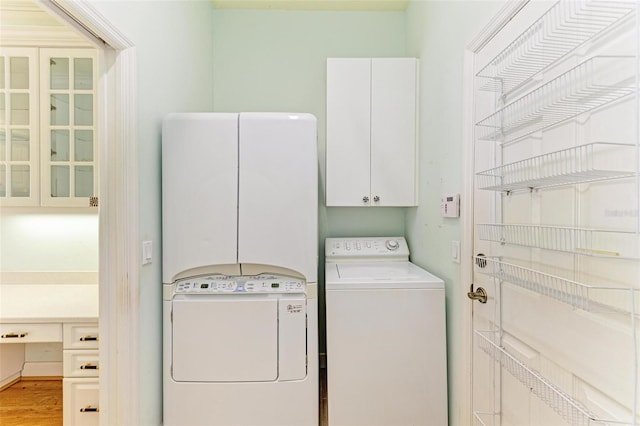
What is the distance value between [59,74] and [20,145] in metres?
0.55

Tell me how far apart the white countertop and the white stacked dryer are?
0.58 m

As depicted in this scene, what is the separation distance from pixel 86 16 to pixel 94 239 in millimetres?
1786

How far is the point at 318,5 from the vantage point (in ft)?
8.31

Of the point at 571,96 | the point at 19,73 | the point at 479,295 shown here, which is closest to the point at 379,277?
the point at 479,295

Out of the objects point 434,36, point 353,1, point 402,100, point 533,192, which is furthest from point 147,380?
point 353,1

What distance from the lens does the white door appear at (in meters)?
0.77

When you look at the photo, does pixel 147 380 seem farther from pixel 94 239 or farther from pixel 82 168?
pixel 82 168

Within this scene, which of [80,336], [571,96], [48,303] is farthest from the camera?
[48,303]

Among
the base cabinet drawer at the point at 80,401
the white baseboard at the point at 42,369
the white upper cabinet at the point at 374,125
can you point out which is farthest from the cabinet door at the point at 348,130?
the white baseboard at the point at 42,369

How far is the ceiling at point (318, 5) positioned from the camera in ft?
8.20

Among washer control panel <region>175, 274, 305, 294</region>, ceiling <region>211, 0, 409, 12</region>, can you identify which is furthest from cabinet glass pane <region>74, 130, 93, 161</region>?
ceiling <region>211, 0, 409, 12</region>

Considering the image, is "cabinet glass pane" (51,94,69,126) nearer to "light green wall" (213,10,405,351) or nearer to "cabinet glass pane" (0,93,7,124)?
"cabinet glass pane" (0,93,7,124)

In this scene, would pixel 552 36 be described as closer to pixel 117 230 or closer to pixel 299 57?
pixel 117 230

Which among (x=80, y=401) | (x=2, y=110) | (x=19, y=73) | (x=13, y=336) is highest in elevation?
(x=19, y=73)
